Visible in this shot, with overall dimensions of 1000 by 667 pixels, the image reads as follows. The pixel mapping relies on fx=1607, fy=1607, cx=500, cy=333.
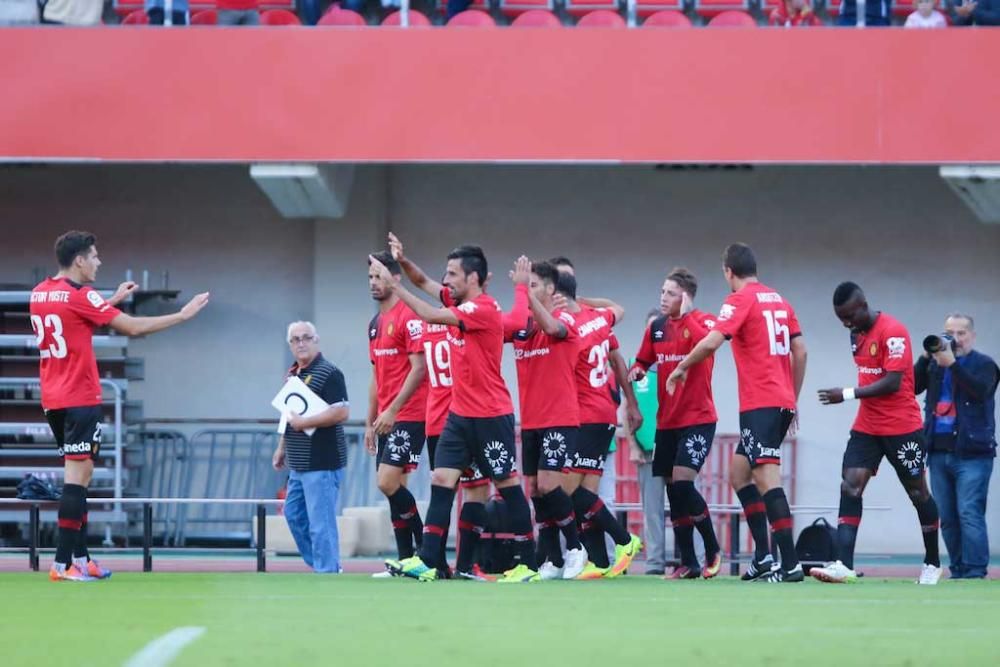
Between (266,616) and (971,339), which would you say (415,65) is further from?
(266,616)

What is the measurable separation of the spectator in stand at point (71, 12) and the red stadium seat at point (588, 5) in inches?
194

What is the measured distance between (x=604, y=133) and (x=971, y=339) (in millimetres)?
4169

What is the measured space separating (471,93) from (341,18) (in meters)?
1.90

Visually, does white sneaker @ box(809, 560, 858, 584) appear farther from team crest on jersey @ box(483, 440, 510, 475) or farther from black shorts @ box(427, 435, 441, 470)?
Result: black shorts @ box(427, 435, 441, 470)

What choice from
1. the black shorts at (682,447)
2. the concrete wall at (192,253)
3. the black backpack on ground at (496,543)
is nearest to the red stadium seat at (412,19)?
the concrete wall at (192,253)

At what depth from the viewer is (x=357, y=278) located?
16.8 meters

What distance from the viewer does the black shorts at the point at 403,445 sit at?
11.3 meters

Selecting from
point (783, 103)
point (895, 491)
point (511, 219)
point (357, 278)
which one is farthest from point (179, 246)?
point (895, 491)

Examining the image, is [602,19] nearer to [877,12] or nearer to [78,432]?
[877,12]

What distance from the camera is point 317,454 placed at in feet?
39.9

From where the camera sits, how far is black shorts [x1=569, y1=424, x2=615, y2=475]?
11344 mm

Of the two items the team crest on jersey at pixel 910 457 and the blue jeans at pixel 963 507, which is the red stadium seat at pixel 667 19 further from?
the team crest on jersey at pixel 910 457

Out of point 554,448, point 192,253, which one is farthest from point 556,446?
point 192,253

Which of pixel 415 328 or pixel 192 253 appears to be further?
pixel 192 253
